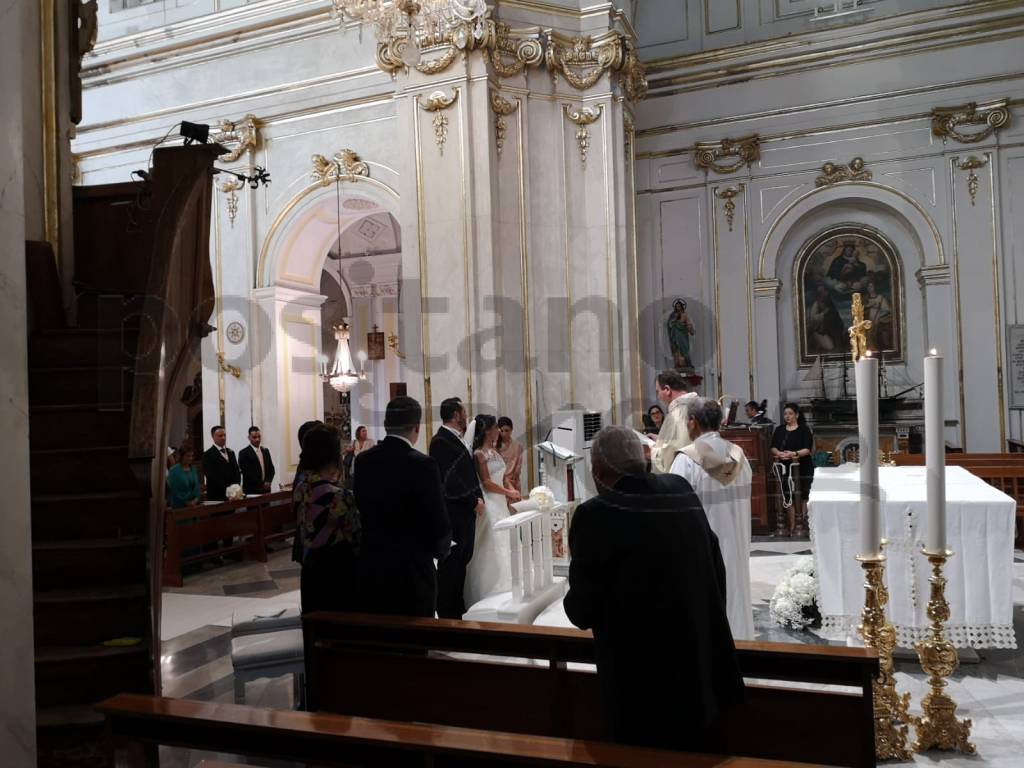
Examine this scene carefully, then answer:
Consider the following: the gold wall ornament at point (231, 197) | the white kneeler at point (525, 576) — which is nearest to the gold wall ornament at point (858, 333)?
the white kneeler at point (525, 576)

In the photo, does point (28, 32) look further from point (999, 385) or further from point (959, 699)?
point (999, 385)

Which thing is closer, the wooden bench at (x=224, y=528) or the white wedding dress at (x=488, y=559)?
the white wedding dress at (x=488, y=559)

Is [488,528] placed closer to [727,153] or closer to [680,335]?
[680,335]

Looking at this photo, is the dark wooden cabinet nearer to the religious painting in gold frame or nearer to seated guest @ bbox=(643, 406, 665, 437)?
seated guest @ bbox=(643, 406, 665, 437)

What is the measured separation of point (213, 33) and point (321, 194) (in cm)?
288

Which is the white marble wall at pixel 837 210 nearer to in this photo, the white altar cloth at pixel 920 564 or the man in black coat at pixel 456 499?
the white altar cloth at pixel 920 564

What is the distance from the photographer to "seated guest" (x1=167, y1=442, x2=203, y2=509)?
8531 mm

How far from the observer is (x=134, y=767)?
238cm

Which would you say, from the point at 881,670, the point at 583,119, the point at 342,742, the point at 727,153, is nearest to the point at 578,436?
the point at 583,119

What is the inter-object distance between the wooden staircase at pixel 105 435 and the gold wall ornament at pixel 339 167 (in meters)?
5.70

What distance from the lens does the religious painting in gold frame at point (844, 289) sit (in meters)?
12.0

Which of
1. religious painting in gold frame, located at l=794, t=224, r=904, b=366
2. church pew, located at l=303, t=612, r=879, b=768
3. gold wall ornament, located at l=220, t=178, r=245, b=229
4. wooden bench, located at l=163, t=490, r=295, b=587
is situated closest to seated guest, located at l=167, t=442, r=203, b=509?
wooden bench, located at l=163, t=490, r=295, b=587

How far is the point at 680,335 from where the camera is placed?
12.6 metres

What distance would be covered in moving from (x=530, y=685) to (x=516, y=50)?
8.55 metres
